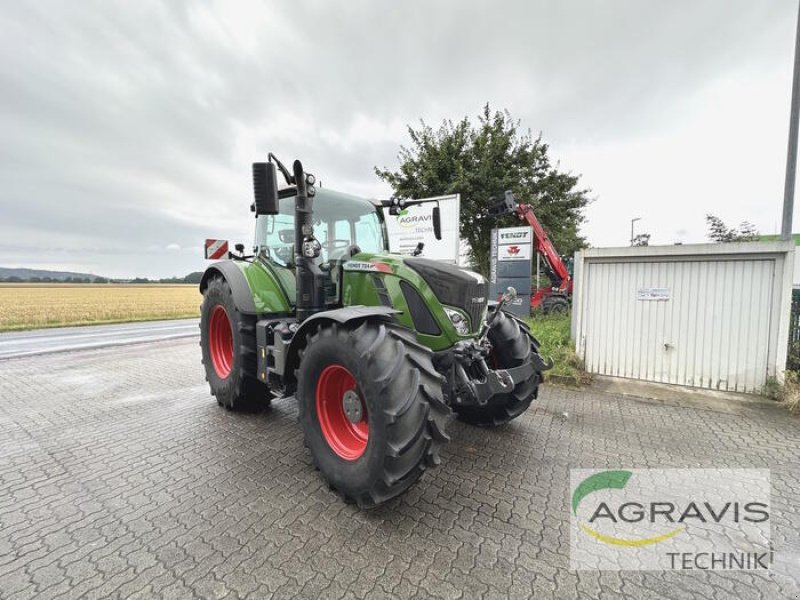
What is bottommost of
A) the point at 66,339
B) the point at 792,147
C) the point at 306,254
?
the point at 66,339

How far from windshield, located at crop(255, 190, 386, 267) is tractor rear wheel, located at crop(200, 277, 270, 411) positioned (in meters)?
0.65

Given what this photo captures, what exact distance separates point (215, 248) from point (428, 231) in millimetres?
4292

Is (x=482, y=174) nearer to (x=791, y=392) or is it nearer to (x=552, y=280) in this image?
(x=552, y=280)

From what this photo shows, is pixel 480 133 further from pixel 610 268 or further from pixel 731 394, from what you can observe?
pixel 731 394

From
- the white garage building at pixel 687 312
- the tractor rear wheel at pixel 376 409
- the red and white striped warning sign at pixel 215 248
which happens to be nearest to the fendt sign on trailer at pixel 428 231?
the white garage building at pixel 687 312

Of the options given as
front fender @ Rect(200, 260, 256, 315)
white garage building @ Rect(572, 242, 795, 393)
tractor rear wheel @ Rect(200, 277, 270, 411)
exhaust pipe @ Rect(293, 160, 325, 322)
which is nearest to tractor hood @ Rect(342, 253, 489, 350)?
exhaust pipe @ Rect(293, 160, 325, 322)

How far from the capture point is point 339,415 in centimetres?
270

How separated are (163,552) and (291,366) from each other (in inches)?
52.3

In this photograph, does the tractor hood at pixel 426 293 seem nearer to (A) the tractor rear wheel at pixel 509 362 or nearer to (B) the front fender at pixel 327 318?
(B) the front fender at pixel 327 318

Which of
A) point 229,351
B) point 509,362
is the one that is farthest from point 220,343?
point 509,362

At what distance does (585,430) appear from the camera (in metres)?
3.58

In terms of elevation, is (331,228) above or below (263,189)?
below

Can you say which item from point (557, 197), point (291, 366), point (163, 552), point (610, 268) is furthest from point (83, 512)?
point (557, 197)

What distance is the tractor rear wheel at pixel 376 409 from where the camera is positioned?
2.08 meters
